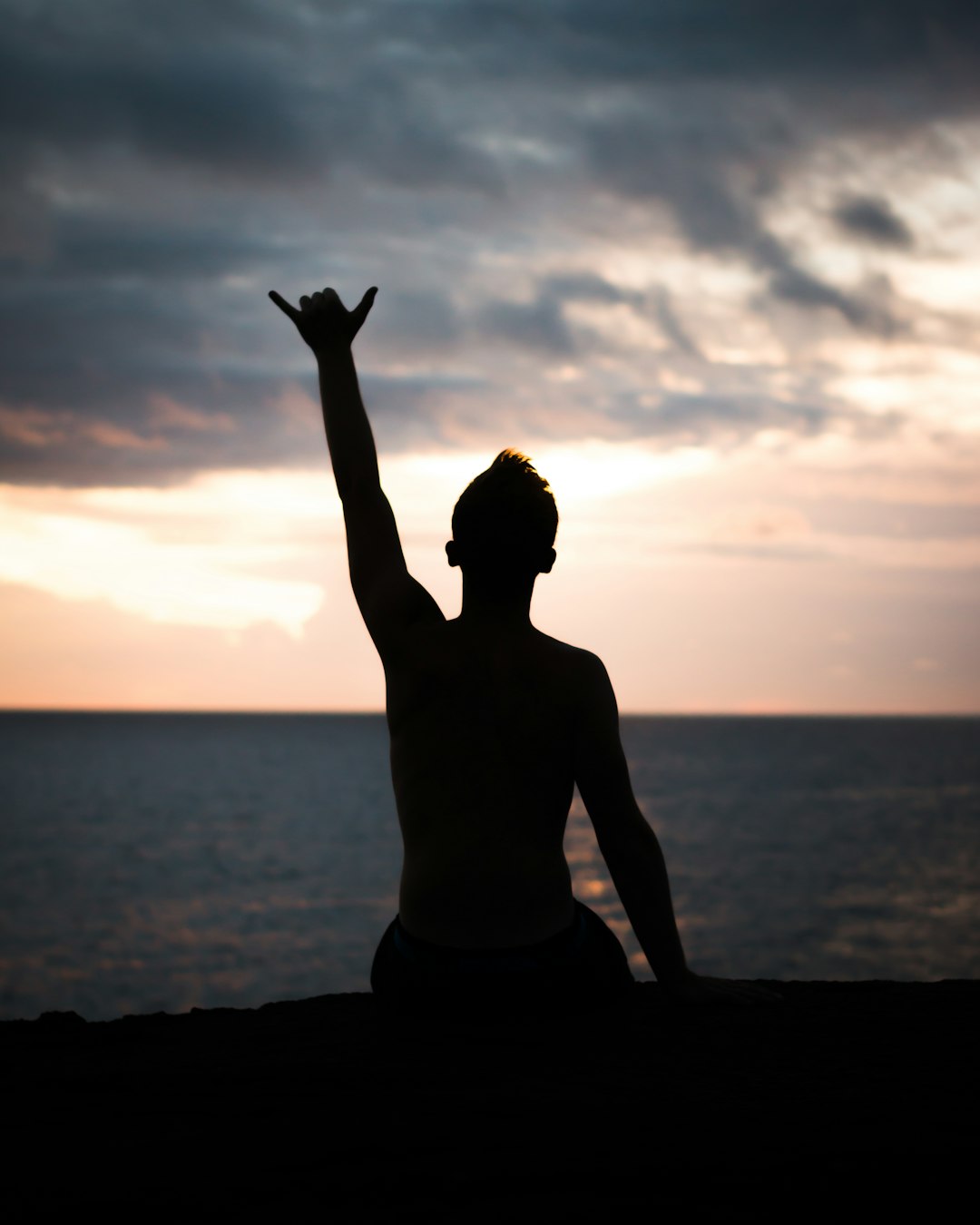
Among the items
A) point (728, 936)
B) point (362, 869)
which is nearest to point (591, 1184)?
A: point (728, 936)

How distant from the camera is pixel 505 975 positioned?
134 inches

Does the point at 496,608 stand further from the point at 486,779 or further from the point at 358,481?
the point at 358,481

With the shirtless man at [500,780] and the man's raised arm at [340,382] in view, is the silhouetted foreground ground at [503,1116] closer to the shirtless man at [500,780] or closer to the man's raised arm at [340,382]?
the shirtless man at [500,780]

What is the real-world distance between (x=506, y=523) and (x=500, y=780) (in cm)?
78

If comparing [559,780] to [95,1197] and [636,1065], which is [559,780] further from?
[95,1197]

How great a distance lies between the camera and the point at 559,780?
3.51 m

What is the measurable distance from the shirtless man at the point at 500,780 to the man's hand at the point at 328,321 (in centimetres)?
97

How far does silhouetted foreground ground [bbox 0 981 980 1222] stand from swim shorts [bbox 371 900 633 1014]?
87 millimetres

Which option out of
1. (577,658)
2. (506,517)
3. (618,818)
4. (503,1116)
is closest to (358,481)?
(506,517)

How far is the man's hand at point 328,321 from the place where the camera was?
416cm

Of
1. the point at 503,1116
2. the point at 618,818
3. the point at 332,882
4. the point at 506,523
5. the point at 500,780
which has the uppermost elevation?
the point at 506,523

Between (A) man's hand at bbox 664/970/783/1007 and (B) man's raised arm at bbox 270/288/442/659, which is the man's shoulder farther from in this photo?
(A) man's hand at bbox 664/970/783/1007

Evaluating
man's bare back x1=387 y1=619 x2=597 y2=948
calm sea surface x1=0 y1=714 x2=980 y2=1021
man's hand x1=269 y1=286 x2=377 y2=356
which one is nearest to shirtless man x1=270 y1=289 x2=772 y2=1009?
man's bare back x1=387 y1=619 x2=597 y2=948

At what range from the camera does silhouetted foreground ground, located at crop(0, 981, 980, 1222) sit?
2.32 m
